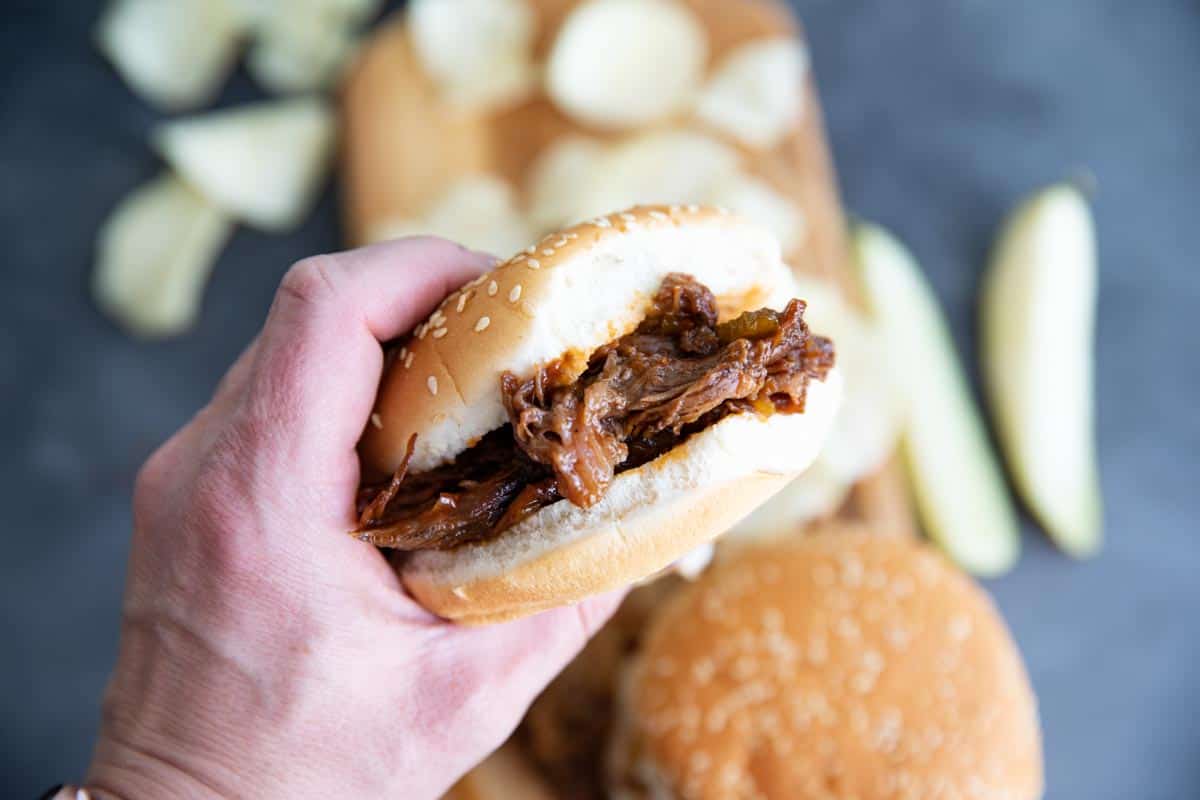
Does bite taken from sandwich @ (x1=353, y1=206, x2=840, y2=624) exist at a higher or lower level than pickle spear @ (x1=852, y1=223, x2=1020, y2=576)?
higher

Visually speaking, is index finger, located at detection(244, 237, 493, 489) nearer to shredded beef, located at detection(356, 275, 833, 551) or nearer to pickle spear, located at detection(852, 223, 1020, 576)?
shredded beef, located at detection(356, 275, 833, 551)

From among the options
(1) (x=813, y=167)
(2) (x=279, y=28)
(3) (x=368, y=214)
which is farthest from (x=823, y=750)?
(2) (x=279, y=28)

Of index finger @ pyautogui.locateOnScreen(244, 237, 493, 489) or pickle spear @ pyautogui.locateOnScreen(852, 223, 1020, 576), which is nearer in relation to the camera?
index finger @ pyautogui.locateOnScreen(244, 237, 493, 489)

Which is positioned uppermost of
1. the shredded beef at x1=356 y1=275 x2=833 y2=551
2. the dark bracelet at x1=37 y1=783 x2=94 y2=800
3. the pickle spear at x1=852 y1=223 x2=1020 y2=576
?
the shredded beef at x1=356 y1=275 x2=833 y2=551

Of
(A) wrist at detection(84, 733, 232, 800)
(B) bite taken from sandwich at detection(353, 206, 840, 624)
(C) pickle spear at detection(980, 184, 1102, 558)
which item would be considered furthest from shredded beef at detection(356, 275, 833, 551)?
(C) pickle spear at detection(980, 184, 1102, 558)

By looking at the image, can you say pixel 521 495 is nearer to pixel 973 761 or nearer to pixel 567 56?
pixel 973 761

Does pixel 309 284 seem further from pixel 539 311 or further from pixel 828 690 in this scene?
pixel 828 690

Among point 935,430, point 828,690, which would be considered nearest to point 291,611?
point 828,690
